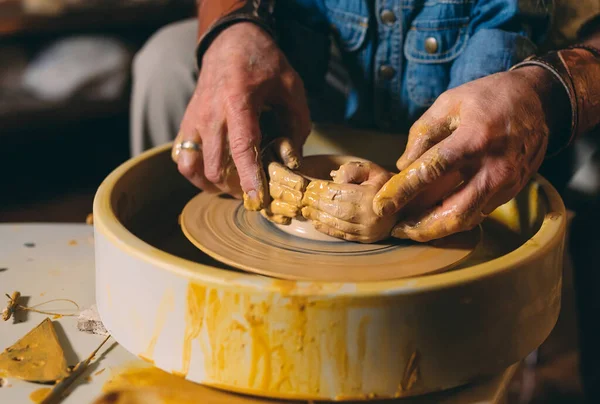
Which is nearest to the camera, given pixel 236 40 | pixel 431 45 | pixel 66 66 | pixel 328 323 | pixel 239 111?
pixel 328 323

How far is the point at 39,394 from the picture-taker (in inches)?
34.3

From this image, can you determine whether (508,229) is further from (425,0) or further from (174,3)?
(174,3)

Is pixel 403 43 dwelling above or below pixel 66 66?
above

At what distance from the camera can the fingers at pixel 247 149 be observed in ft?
3.49

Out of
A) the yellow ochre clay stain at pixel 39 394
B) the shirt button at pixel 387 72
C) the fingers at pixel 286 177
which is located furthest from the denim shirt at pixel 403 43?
the yellow ochre clay stain at pixel 39 394

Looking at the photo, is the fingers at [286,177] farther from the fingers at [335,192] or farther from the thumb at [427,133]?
the thumb at [427,133]

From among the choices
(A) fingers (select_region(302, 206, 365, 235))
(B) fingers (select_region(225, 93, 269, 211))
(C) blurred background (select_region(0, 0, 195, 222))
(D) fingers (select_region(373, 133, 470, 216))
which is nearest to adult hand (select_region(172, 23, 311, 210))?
(B) fingers (select_region(225, 93, 269, 211))

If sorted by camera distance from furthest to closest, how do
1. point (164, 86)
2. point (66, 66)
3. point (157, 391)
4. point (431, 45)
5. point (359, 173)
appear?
1. point (66, 66)
2. point (164, 86)
3. point (431, 45)
4. point (359, 173)
5. point (157, 391)

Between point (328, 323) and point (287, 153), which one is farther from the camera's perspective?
point (287, 153)

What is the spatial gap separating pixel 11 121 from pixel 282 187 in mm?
2031

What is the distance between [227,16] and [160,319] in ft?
2.36

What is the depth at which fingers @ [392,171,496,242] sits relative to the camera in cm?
95

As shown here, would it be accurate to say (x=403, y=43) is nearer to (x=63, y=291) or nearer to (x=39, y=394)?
(x=63, y=291)

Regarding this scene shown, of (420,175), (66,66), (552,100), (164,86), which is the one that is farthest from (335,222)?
(66,66)
